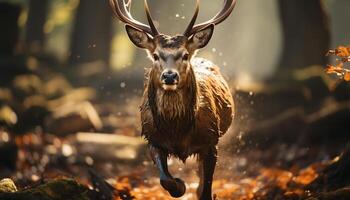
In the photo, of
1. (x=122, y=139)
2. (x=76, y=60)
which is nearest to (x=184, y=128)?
(x=122, y=139)

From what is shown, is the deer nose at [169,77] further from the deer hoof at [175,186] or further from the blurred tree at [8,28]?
the blurred tree at [8,28]

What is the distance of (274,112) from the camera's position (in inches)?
631

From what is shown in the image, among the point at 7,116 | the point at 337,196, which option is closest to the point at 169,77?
the point at 337,196

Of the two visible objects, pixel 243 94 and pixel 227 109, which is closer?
pixel 227 109

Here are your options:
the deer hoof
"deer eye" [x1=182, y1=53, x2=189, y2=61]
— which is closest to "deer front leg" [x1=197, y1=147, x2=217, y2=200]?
the deer hoof

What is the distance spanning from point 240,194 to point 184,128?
7.76 feet

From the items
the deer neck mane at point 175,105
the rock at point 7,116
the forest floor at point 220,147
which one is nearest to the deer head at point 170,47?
the deer neck mane at point 175,105

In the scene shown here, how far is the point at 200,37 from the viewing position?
8.41 m

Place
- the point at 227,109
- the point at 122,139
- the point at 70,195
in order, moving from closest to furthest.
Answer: the point at 70,195
the point at 227,109
the point at 122,139

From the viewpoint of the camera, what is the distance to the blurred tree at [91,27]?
→ 79.5ft

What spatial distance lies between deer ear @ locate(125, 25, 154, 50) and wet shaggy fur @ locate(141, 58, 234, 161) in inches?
13.8

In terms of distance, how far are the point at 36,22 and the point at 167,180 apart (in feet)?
64.0

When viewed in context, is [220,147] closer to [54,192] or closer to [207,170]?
[207,170]

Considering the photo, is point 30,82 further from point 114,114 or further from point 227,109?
point 227,109
